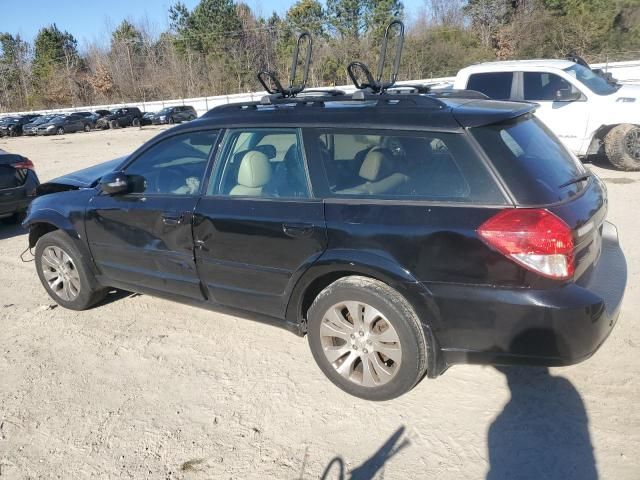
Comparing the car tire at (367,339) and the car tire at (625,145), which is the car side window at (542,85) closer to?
the car tire at (625,145)

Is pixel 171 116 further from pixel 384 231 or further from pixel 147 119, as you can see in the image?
pixel 384 231

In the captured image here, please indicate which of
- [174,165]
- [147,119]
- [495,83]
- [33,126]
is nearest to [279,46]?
[147,119]

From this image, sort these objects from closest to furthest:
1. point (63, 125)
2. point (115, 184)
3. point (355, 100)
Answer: point (355, 100) → point (115, 184) → point (63, 125)

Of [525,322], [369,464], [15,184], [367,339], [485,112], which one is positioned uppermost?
[485,112]

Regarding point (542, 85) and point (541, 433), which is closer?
point (541, 433)

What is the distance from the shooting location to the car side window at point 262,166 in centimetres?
341

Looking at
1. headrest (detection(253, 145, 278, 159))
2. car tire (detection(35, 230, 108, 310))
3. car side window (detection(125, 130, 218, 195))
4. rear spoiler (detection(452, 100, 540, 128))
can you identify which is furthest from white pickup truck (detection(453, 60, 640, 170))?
car tire (detection(35, 230, 108, 310))

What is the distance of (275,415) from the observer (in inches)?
125

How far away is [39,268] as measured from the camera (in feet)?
16.2

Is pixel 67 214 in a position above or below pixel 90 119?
below

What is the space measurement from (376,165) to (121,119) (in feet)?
132

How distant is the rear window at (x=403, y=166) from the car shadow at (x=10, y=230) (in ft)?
21.0

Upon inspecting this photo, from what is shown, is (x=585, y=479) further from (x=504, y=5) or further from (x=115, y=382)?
(x=504, y=5)

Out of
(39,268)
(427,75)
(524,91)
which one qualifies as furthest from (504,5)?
(39,268)
